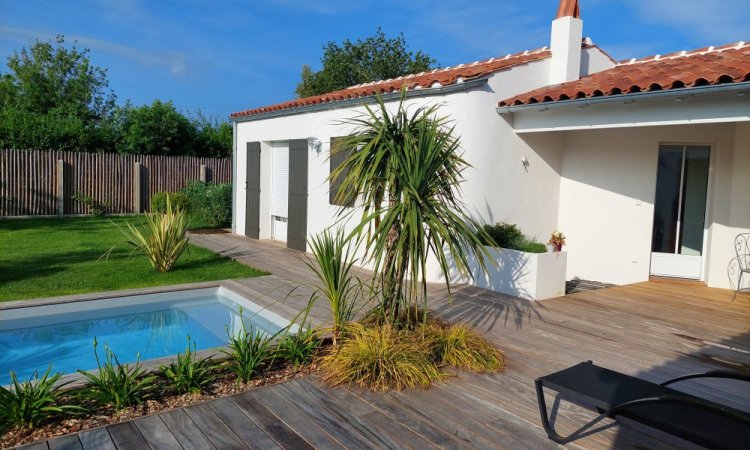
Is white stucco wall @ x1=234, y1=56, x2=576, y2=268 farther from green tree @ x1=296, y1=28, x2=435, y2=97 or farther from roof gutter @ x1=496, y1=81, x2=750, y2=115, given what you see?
green tree @ x1=296, y1=28, x2=435, y2=97

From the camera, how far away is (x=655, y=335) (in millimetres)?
5840

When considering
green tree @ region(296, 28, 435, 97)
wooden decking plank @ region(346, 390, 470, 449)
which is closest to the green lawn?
wooden decking plank @ region(346, 390, 470, 449)

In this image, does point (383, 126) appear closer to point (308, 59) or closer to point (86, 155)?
point (86, 155)

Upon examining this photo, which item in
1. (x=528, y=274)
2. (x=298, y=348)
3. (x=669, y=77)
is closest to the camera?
(x=298, y=348)

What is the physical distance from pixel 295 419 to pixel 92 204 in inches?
636

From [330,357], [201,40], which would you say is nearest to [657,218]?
[330,357]

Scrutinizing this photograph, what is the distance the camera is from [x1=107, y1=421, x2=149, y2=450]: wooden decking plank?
10.3 ft

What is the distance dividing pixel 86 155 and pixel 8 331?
12.8 meters

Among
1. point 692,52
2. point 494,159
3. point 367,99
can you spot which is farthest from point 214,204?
point 692,52

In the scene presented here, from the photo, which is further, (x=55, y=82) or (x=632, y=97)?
(x=55, y=82)

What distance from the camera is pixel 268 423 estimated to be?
351cm

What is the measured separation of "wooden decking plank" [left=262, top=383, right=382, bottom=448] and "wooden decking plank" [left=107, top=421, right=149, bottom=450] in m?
1.04

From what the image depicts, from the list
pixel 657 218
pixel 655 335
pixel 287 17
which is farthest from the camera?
pixel 287 17

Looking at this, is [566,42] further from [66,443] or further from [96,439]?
[66,443]
